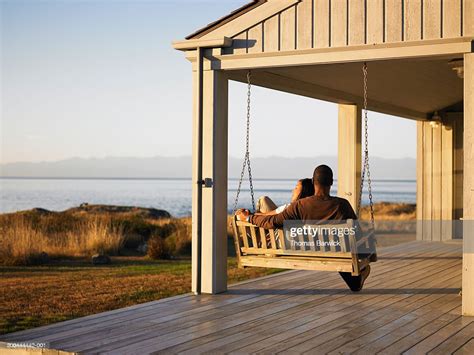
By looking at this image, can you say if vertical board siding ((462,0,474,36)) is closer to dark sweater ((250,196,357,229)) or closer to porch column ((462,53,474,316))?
porch column ((462,53,474,316))

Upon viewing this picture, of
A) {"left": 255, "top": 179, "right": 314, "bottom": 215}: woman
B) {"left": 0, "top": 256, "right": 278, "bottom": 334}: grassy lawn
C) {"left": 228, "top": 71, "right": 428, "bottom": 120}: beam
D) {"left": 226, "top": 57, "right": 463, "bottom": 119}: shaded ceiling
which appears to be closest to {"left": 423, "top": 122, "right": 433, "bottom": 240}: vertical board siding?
{"left": 228, "top": 71, "right": 428, "bottom": 120}: beam

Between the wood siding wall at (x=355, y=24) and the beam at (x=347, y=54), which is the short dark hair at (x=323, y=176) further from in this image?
the wood siding wall at (x=355, y=24)

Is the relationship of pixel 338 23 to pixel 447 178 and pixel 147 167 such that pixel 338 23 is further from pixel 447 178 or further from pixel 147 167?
pixel 147 167

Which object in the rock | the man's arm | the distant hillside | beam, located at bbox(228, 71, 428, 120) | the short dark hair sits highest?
beam, located at bbox(228, 71, 428, 120)

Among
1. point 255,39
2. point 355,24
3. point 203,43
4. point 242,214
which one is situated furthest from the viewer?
point 203,43

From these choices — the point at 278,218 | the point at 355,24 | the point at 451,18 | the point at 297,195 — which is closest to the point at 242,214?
the point at 278,218

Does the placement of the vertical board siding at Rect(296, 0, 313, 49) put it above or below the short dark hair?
above

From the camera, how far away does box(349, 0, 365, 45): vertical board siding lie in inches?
271

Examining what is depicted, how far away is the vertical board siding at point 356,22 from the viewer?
6883mm

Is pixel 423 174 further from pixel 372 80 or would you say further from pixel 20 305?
pixel 20 305

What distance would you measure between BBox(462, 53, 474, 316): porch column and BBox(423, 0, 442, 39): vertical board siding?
13.7 inches

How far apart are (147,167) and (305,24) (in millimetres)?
42965

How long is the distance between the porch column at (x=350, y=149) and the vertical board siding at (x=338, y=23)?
165 inches

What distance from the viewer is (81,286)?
37.1 feet
